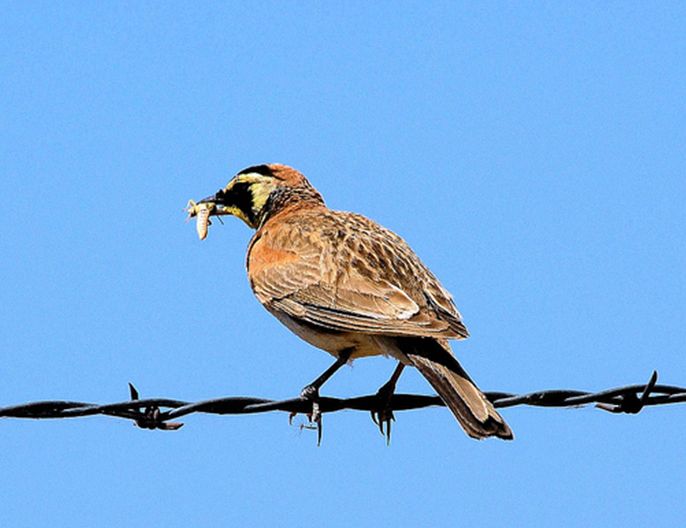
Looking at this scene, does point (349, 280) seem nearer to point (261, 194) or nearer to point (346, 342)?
point (346, 342)

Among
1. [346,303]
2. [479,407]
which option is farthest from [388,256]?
[479,407]

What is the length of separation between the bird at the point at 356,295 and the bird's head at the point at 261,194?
1 cm

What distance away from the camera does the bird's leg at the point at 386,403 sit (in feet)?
25.8

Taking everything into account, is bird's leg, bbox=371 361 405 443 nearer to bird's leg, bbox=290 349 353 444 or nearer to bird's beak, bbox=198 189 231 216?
bird's leg, bbox=290 349 353 444

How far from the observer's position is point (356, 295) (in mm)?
8727

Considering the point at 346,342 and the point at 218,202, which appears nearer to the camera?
the point at 346,342

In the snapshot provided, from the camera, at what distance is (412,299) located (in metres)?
8.50

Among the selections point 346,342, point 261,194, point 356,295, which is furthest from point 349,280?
point 261,194

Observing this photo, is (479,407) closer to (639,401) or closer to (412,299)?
(639,401)

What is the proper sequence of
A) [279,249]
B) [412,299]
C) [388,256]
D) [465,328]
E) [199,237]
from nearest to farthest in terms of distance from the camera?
[465,328], [412,299], [388,256], [279,249], [199,237]

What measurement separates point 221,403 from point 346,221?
379 centimetres

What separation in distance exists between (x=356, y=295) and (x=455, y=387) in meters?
1.51

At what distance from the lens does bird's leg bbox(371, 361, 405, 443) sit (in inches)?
310

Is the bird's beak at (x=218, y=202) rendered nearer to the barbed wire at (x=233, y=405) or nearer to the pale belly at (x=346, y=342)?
the pale belly at (x=346, y=342)
